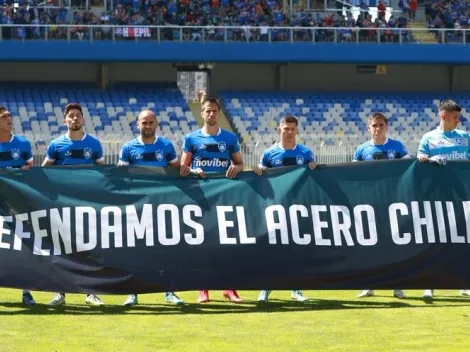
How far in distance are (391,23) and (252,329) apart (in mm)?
37207

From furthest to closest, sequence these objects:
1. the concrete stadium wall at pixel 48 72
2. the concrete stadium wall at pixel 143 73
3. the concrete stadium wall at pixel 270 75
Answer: the concrete stadium wall at pixel 143 73 → the concrete stadium wall at pixel 270 75 → the concrete stadium wall at pixel 48 72

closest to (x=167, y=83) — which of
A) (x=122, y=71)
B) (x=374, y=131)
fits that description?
(x=122, y=71)

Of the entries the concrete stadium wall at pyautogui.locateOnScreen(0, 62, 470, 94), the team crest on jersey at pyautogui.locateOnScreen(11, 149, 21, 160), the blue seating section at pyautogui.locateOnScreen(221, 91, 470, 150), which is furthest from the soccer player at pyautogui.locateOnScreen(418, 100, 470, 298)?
the concrete stadium wall at pyautogui.locateOnScreen(0, 62, 470, 94)

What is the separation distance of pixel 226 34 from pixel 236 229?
31.7 meters

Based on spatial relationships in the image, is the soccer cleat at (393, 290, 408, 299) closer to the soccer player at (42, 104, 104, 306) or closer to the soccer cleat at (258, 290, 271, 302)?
the soccer cleat at (258, 290, 271, 302)

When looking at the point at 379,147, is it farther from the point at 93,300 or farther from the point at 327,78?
the point at 327,78

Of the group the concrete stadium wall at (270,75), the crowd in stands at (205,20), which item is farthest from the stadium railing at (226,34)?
the concrete stadium wall at (270,75)

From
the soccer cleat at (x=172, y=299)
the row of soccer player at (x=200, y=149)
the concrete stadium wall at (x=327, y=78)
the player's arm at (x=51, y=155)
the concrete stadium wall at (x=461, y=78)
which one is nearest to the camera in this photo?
the soccer cleat at (x=172, y=299)

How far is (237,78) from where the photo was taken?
48.0 m

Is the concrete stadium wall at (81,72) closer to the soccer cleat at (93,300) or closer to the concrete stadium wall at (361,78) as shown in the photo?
the concrete stadium wall at (361,78)

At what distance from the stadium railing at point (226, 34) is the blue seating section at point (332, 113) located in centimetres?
282

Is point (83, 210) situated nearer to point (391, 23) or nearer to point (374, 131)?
point (374, 131)

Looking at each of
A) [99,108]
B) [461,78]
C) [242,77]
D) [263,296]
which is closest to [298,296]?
[263,296]

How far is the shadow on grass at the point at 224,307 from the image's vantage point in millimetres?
10117
